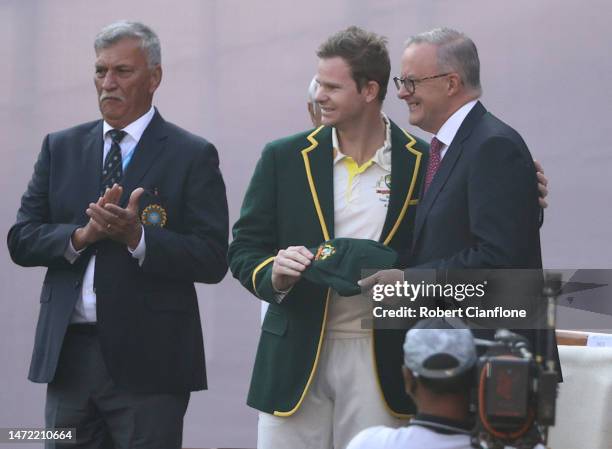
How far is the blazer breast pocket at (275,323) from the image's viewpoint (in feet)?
11.8

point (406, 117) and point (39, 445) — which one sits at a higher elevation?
point (406, 117)

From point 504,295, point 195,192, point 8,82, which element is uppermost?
point 8,82

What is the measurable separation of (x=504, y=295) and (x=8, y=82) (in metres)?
2.95

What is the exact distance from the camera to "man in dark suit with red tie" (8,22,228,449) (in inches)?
149

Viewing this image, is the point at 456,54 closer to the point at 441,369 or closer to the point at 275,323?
the point at 275,323

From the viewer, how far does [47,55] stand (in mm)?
5453

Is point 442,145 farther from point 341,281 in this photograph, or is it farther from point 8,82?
point 8,82

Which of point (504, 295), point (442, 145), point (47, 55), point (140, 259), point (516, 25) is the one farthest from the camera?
point (47, 55)

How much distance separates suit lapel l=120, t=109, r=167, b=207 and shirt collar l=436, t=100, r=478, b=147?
0.95 meters

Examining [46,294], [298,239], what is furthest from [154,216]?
[298,239]

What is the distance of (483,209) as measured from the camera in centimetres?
324

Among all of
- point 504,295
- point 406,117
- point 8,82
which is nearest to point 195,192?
point 504,295

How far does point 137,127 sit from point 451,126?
1.06 metres

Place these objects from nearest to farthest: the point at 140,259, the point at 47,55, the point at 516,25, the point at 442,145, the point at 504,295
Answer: the point at 504,295 < the point at 442,145 < the point at 140,259 < the point at 516,25 < the point at 47,55
